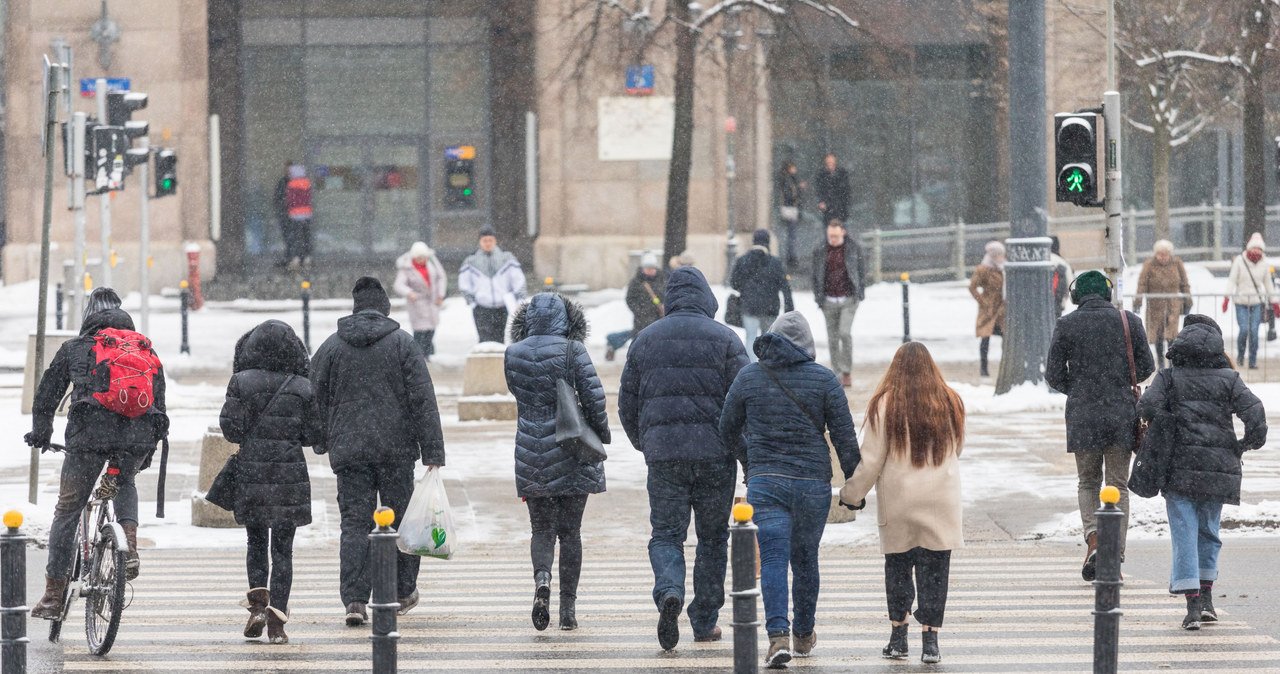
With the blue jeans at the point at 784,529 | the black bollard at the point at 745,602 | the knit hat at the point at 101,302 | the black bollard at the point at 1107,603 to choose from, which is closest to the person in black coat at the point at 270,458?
the knit hat at the point at 101,302

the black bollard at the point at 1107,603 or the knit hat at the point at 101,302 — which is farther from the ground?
the knit hat at the point at 101,302

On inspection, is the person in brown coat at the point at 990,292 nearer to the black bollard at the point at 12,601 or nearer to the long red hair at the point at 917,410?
the long red hair at the point at 917,410

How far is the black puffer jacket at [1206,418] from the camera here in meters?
8.91

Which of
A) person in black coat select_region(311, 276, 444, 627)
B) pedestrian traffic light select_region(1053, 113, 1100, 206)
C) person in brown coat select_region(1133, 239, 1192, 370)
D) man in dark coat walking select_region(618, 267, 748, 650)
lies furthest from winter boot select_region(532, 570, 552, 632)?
person in brown coat select_region(1133, 239, 1192, 370)

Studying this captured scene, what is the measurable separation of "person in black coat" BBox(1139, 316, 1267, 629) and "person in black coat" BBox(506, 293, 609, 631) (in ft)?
9.12

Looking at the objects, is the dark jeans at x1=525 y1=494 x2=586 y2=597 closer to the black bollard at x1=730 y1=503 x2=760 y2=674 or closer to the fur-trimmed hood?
the fur-trimmed hood

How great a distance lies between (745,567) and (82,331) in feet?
12.9

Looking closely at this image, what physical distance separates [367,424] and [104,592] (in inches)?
57.4

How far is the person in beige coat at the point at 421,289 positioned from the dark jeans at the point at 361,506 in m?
13.1

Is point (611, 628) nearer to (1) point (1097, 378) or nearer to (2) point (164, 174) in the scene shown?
(1) point (1097, 378)

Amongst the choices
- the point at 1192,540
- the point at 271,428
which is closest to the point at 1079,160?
the point at 1192,540

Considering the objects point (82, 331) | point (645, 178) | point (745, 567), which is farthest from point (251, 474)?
point (645, 178)

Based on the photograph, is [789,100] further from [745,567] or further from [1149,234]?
[745,567]

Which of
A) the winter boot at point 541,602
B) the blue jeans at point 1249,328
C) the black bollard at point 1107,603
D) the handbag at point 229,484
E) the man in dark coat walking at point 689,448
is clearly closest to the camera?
the black bollard at point 1107,603
